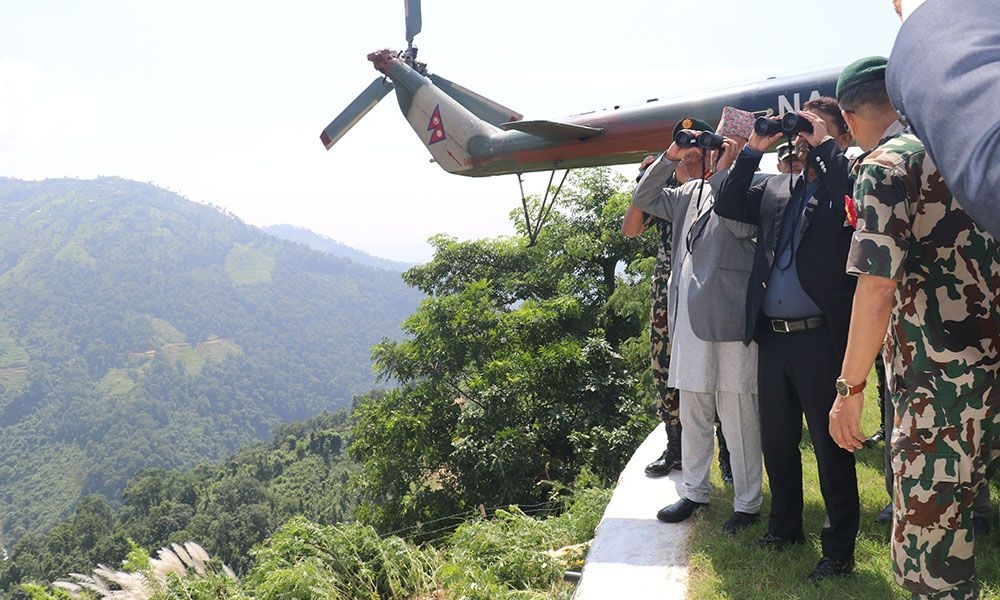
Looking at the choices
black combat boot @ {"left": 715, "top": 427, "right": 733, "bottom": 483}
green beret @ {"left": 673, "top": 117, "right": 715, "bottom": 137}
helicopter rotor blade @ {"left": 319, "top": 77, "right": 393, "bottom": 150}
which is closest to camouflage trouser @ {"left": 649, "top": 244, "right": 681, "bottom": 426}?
black combat boot @ {"left": 715, "top": 427, "right": 733, "bottom": 483}

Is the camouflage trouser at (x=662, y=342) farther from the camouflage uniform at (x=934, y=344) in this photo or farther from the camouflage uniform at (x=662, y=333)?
the camouflage uniform at (x=934, y=344)

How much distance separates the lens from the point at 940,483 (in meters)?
1.76

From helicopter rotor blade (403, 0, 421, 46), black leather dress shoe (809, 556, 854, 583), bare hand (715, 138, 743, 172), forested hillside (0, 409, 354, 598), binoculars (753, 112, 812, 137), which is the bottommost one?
forested hillside (0, 409, 354, 598)

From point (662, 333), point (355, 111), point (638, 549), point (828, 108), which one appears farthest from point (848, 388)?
point (355, 111)

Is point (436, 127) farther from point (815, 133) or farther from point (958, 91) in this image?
point (958, 91)

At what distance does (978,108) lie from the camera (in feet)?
1.86

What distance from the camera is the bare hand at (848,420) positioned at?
1906 millimetres

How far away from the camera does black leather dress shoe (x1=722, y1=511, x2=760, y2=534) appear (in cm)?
335

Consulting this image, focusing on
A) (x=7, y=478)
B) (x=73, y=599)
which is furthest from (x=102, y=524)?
(x=7, y=478)

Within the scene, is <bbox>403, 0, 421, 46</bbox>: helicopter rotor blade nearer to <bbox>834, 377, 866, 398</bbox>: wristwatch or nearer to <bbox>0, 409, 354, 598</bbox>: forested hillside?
<bbox>834, 377, 866, 398</bbox>: wristwatch

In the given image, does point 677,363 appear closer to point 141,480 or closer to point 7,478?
point 141,480

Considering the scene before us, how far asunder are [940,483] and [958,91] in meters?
1.53

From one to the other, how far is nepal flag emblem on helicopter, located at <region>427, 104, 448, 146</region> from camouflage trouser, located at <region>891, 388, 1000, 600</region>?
10.4 m

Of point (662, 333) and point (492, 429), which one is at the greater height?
point (662, 333)
